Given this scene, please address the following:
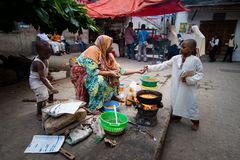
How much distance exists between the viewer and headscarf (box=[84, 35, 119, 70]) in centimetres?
287

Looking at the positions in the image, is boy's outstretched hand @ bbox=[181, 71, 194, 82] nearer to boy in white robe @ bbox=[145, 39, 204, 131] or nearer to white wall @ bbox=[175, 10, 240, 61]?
boy in white robe @ bbox=[145, 39, 204, 131]

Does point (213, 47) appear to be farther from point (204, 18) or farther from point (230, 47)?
point (204, 18)

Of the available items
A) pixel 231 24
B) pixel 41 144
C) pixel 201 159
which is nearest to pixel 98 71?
pixel 41 144

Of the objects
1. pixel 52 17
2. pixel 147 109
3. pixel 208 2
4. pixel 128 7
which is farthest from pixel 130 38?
pixel 147 109

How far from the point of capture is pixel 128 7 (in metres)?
7.43

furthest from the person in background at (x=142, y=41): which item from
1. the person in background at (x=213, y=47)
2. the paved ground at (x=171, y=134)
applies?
the paved ground at (x=171, y=134)

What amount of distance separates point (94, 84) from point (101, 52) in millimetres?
648

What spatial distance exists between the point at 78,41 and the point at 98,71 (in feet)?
34.4

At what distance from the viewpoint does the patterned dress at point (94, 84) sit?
2.80m

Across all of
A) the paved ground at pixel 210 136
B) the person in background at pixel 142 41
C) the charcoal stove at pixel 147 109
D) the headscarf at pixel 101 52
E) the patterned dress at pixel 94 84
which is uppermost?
the person in background at pixel 142 41

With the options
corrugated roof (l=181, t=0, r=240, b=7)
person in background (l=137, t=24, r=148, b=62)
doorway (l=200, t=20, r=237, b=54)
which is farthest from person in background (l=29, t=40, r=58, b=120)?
doorway (l=200, t=20, r=237, b=54)

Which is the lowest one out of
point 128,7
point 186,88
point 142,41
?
point 186,88

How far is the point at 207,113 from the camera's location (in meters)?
3.68

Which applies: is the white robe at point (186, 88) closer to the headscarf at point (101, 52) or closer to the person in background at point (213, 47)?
the headscarf at point (101, 52)
